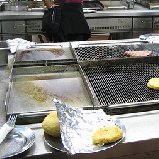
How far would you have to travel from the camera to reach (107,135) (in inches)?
49.4

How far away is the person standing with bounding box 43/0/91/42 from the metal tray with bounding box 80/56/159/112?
1658mm

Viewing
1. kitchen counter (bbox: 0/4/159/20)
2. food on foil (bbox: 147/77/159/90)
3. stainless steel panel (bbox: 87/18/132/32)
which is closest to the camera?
food on foil (bbox: 147/77/159/90)

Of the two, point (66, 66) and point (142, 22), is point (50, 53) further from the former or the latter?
point (142, 22)

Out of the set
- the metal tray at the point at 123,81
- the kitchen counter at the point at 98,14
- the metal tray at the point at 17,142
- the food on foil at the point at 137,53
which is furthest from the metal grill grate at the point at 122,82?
the kitchen counter at the point at 98,14

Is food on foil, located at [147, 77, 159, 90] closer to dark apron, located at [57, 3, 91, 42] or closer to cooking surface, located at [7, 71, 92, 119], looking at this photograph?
cooking surface, located at [7, 71, 92, 119]

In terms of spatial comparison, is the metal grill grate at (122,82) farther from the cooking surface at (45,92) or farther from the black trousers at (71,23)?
the black trousers at (71,23)

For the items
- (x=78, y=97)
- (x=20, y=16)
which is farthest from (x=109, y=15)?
(x=78, y=97)

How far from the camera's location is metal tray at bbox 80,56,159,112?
1.58 metres

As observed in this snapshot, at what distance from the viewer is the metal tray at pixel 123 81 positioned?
62.4 inches

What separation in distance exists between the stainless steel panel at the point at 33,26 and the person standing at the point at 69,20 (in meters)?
0.54

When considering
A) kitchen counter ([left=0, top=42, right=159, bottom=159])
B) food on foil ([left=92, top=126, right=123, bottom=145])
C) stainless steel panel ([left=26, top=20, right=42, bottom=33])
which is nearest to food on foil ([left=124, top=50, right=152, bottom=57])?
kitchen counter ([left=0, top=42, right=159, bottom=159])

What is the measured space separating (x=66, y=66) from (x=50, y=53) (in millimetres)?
343

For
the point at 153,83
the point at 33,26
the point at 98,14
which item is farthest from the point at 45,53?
the point at 98,14

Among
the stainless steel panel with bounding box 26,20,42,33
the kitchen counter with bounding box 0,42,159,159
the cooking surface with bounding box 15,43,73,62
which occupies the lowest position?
the kitchen counter with bounding box 0,42,159,159
